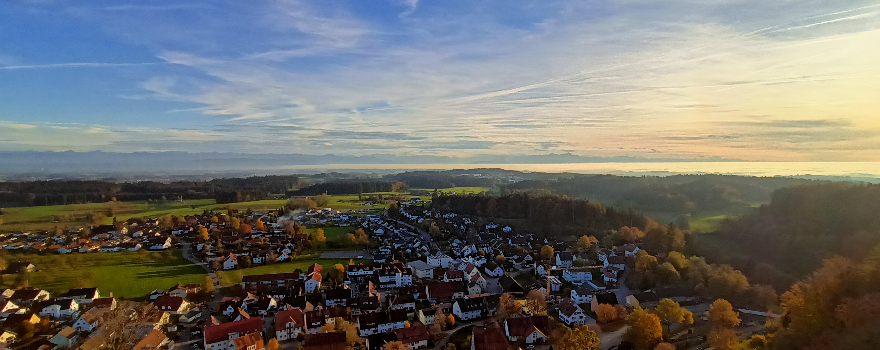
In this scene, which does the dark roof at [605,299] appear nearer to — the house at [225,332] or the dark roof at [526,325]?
the dark roof at [526,325]

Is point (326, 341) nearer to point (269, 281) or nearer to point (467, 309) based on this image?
point (467, 309)

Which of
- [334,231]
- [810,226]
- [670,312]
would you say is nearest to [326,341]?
[670,312]

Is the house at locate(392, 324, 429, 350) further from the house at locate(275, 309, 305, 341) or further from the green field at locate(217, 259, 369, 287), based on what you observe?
the green field at locate(217, 259, 369, 287)

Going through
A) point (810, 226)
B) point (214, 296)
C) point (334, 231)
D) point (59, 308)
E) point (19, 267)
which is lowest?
point (214, 296)

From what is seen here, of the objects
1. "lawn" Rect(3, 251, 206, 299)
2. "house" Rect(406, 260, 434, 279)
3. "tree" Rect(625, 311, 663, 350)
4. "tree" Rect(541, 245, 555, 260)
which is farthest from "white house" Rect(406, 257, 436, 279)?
"tree" Rect(625, 311, 663, 350)

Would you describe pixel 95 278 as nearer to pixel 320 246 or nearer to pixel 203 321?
pixel 203 321

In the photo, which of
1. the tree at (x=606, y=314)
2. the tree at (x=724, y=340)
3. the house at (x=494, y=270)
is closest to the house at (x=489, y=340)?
the tree at (x=606, y=314)
